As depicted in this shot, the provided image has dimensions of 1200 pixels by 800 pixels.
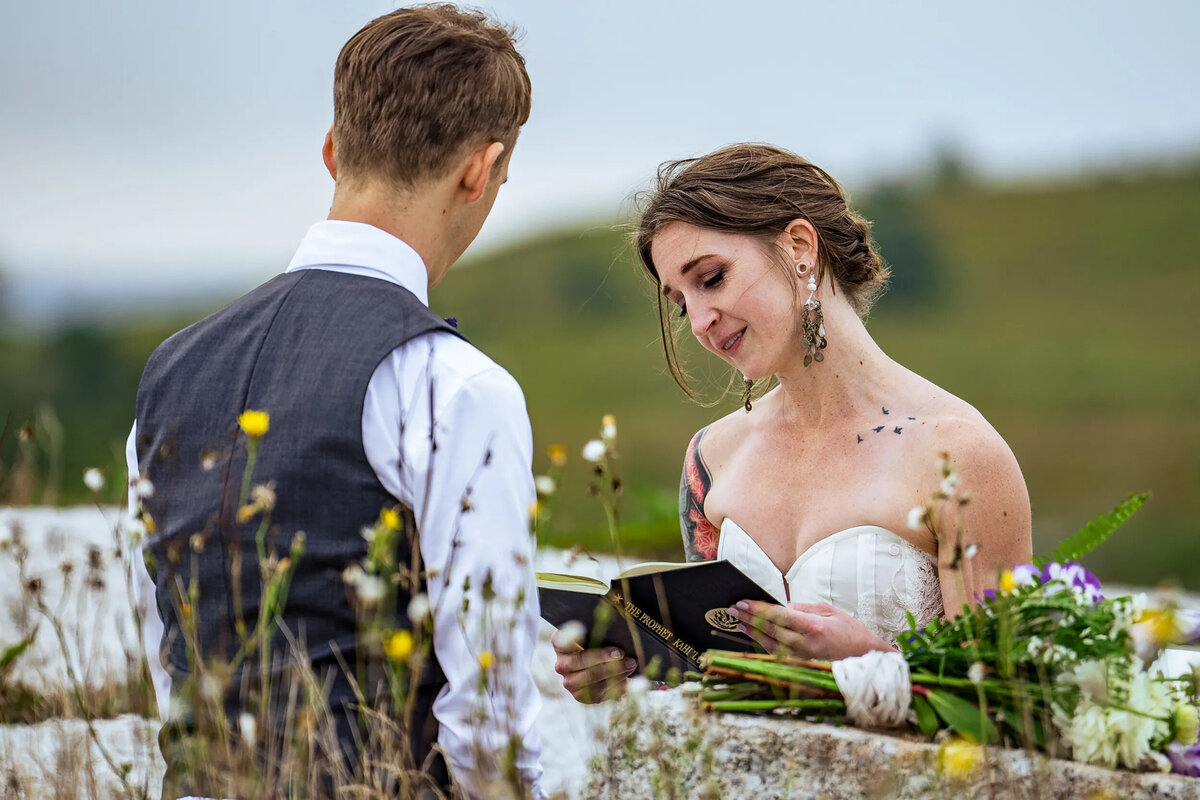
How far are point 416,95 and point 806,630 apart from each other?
1604 millimetres

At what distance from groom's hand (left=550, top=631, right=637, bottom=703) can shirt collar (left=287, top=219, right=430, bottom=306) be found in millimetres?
1120

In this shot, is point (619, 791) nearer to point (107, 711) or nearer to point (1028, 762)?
point (1028, 762)

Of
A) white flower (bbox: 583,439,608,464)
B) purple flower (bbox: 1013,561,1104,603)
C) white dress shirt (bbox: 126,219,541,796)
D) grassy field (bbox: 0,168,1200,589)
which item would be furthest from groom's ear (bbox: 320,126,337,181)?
grassy field (bbox: 0,168,1200,589)

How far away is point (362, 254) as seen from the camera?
244cm

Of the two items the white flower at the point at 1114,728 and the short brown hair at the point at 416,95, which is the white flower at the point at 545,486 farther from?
the white flower at the point at 1114,728

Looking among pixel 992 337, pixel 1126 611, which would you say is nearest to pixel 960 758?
pixel 1126 611

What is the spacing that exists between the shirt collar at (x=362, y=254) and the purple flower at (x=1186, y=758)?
5.77ft

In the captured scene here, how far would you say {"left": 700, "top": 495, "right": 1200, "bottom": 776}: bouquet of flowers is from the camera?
7.55 feet

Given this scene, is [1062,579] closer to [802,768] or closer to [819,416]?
[802,768]

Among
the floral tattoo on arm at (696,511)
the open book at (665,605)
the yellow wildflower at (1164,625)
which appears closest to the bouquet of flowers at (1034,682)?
the yellow wildflower at (1164,625)

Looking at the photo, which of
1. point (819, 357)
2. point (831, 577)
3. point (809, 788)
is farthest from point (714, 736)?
point (819, 357)

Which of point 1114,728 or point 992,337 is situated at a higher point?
point 992,337

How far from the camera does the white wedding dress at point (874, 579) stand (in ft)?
12.0

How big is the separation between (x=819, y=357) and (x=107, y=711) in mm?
4135
